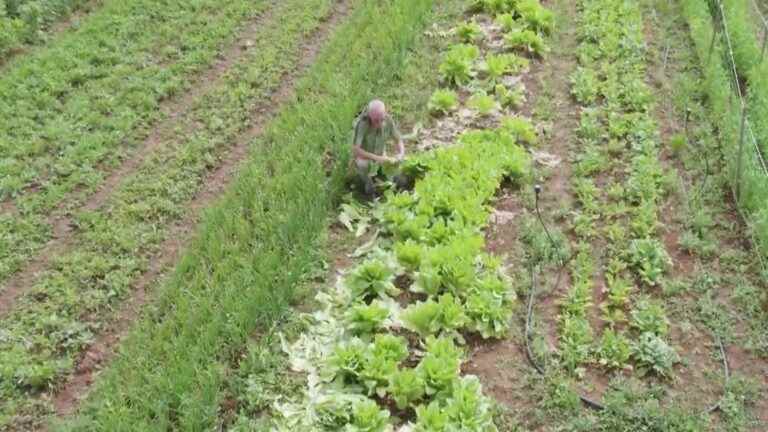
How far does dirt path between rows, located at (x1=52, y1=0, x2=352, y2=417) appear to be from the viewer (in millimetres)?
6094

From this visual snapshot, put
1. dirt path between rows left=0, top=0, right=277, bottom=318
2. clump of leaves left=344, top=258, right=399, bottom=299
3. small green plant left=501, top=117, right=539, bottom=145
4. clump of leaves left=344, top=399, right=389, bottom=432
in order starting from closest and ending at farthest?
clump of leaves left=344, top=399, right=389, bottom=432, clump of leaves left=344, top=258, right=399, bottom=299, dirt path between rows left=0, top=0, right=277, bottom=318, small green plant left=501, top=117, right=539, bottom=145

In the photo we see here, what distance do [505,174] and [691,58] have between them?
12.1ft

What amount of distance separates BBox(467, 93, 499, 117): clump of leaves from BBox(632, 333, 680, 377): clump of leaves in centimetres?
376

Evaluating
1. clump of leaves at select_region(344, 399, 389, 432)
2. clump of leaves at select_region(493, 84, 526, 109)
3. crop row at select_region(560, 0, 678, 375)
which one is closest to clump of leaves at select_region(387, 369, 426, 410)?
clump of leaves at select_region(344, 399, 389, 432)

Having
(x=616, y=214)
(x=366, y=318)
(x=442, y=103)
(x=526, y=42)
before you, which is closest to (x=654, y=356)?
(x=616, y=214)

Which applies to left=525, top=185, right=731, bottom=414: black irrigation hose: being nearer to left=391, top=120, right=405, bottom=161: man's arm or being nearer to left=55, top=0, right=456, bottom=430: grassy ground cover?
left=391, top=120, right=405, bottom=161: man's arm

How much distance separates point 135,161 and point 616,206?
5.02m

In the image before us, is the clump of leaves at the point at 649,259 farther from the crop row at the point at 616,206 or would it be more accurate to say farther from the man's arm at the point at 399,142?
the man's arm at the point at 399,142

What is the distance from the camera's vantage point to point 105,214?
772 centimetres

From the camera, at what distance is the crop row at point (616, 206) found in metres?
6.02

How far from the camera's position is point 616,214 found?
24.4 ft

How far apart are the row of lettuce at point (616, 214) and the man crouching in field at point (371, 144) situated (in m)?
1.89

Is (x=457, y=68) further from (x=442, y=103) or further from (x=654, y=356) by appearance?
(x=654, y=356)

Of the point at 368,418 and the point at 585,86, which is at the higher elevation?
the point at 585,86
